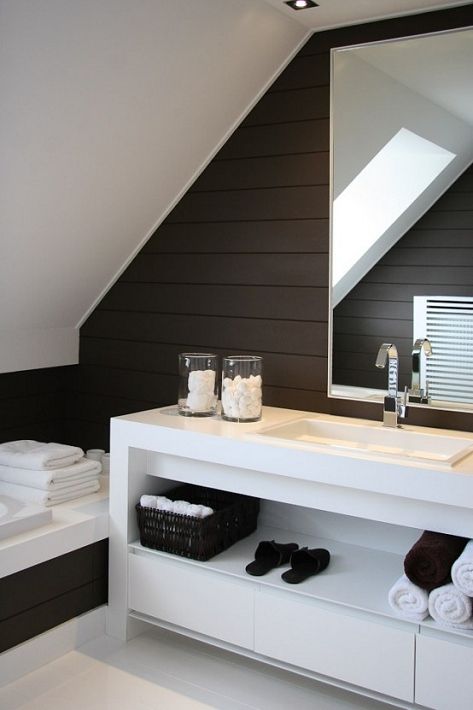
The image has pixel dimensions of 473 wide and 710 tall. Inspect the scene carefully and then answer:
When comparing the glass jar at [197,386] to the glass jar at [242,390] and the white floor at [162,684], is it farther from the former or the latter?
the white floor at [162,684]

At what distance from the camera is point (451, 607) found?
1.99 meters

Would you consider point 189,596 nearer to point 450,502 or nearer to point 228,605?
point 228,605

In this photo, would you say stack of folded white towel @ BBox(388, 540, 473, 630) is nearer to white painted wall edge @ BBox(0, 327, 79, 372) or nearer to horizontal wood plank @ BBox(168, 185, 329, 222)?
horizontal wood plank @ BBox(168, 185, 329, 222)

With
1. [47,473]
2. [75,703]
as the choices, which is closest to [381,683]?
[75,703]

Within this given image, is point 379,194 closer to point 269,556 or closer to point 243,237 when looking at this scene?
point 243,237

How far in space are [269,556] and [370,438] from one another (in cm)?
51

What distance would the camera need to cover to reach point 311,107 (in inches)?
108

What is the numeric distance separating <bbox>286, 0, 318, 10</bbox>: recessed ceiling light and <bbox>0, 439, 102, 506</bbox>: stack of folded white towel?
5.63 feet

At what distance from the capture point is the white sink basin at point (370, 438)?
7.75ft

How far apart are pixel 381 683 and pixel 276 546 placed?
548 millimetres

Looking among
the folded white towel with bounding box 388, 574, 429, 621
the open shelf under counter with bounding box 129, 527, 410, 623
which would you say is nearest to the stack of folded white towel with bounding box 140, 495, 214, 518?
the open shelf under counter with bounding box 129, 527, 410, 623

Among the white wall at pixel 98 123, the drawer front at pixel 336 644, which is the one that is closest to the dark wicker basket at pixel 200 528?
the drawer front at pixel 336 644

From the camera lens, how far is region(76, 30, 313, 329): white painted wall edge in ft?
9.13

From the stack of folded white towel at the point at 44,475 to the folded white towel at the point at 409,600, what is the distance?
4.01 ft
